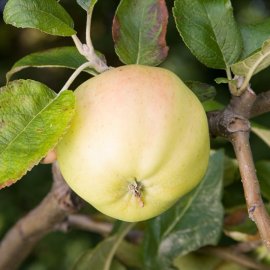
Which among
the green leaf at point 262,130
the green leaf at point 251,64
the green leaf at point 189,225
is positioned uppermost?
the green leaf at point 251,64

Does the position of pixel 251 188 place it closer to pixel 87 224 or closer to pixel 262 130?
pixel 262 130

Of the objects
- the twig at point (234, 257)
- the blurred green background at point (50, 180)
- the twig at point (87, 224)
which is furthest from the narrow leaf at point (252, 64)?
the blurred green background at point (50, 180)

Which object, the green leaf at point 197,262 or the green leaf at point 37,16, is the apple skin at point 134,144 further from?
the green leaf at point 197,262

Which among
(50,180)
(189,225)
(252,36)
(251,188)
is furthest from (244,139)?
(50,180)

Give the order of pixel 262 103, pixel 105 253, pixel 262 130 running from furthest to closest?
pixel 105 253 < pixel 262 130 < pixel 262 103

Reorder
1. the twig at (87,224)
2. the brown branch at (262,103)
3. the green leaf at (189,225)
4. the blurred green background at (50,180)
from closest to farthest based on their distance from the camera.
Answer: the brown branch at (262,103) < the green leaf at (189,225) < the twig at (87,224) < the blurred green background at (50,180)

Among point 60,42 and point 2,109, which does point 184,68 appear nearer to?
point 60,42

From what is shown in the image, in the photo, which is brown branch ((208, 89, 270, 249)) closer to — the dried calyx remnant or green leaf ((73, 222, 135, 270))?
the dried calyx remnant
